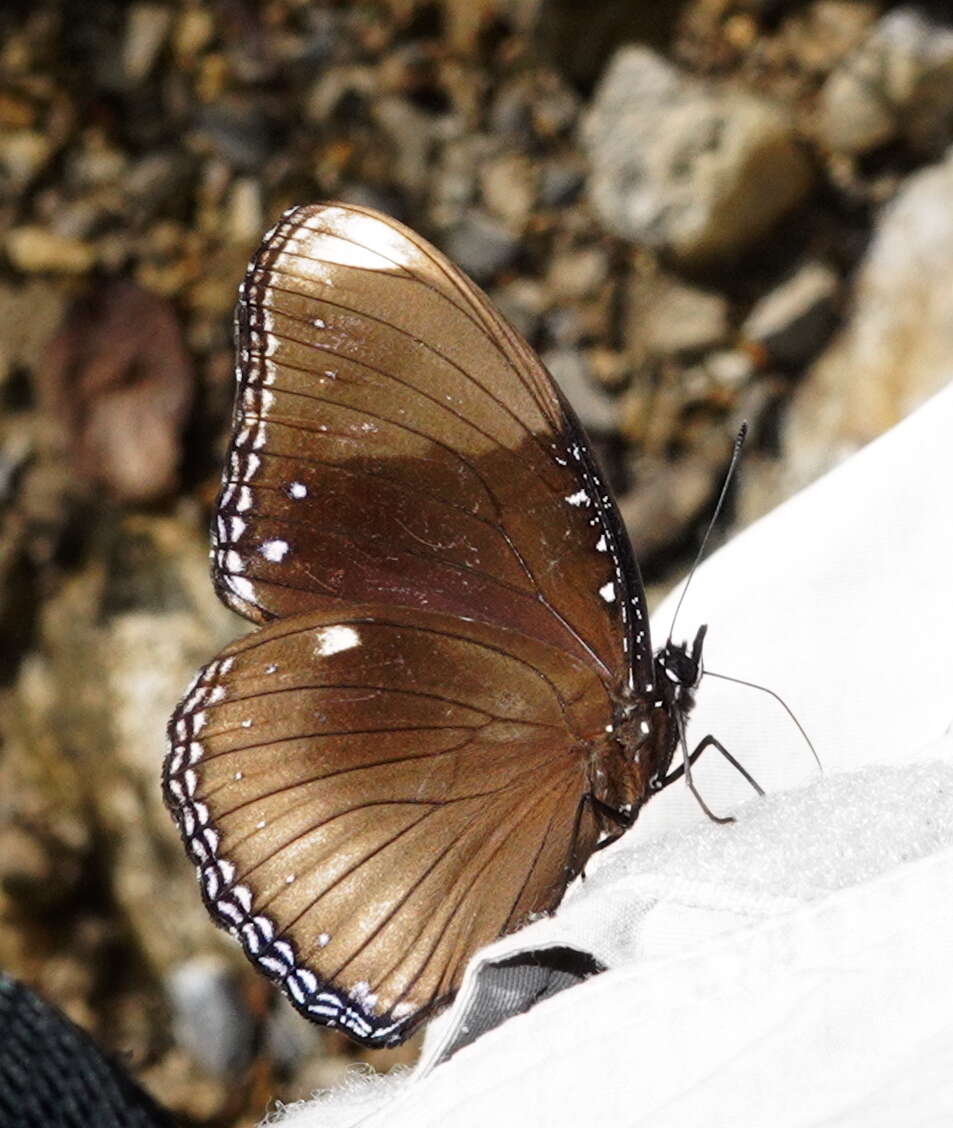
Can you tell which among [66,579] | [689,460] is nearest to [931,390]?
[689,460]

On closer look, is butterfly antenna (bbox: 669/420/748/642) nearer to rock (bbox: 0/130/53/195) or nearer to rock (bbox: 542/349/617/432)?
rock (bbox: 542/349/617/432)

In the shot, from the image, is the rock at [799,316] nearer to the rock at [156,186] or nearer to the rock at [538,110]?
the rock at [538,110]

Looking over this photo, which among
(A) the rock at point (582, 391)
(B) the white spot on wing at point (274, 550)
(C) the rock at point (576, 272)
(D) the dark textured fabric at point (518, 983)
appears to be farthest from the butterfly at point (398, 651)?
(C) the rock at point (576, 272)

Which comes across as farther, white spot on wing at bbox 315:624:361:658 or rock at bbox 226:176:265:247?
rock at bbox 226:176:265:247

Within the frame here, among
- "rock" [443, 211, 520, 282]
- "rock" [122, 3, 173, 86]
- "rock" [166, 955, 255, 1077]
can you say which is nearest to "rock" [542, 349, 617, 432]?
"rock" [443, 211, 520, 282]

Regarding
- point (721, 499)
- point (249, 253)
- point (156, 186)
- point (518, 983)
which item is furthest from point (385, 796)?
point (156, 186)

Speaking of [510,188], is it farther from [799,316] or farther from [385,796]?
[385,796]
